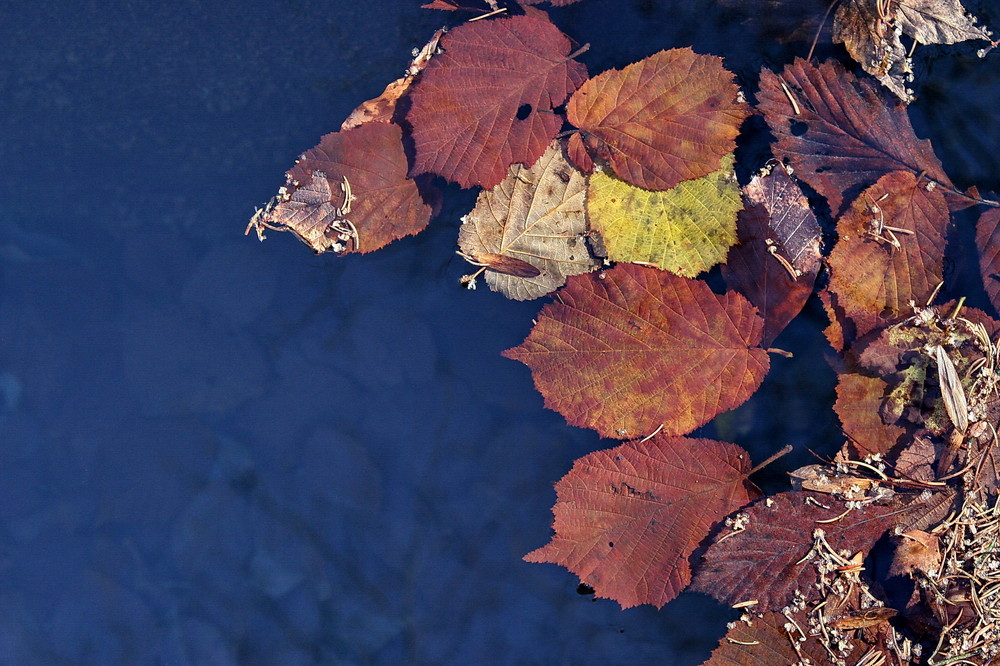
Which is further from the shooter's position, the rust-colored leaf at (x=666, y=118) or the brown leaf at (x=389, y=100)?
the brown leaf at (x=389, y=100)

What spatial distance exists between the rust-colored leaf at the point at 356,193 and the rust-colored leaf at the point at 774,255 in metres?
0.88

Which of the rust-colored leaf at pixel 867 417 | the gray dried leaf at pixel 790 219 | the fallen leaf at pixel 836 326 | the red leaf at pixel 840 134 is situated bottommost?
the rust-colored leaf at pixel 867 417

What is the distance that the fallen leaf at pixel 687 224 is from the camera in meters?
1.81

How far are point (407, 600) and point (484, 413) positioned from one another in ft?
1.83

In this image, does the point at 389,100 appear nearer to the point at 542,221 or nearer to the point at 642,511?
the point at 542,221

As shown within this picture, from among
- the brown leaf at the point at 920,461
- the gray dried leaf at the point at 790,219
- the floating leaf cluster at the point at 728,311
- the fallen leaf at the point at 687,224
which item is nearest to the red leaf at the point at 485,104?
the floating leaf cluster at the point at 728,311

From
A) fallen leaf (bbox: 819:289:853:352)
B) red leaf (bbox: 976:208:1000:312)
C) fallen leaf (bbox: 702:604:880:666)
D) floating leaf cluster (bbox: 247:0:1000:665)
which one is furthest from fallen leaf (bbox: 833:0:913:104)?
fallen leaf (bbox: 702:604:880:666)

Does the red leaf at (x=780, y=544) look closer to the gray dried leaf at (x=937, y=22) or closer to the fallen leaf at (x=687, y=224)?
the fallen leaf at (x=687, y=224)

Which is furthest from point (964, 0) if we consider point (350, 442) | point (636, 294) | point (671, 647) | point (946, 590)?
point (350, 442)

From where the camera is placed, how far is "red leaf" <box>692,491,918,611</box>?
71.7 inches

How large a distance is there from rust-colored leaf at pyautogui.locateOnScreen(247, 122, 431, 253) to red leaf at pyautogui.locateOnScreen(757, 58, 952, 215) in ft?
3.36

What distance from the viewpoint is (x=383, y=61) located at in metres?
2.01

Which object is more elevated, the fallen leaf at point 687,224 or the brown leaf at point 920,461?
the fallen leaf at point 687,224

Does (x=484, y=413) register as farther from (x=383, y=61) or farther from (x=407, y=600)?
(x=383, y=61)
